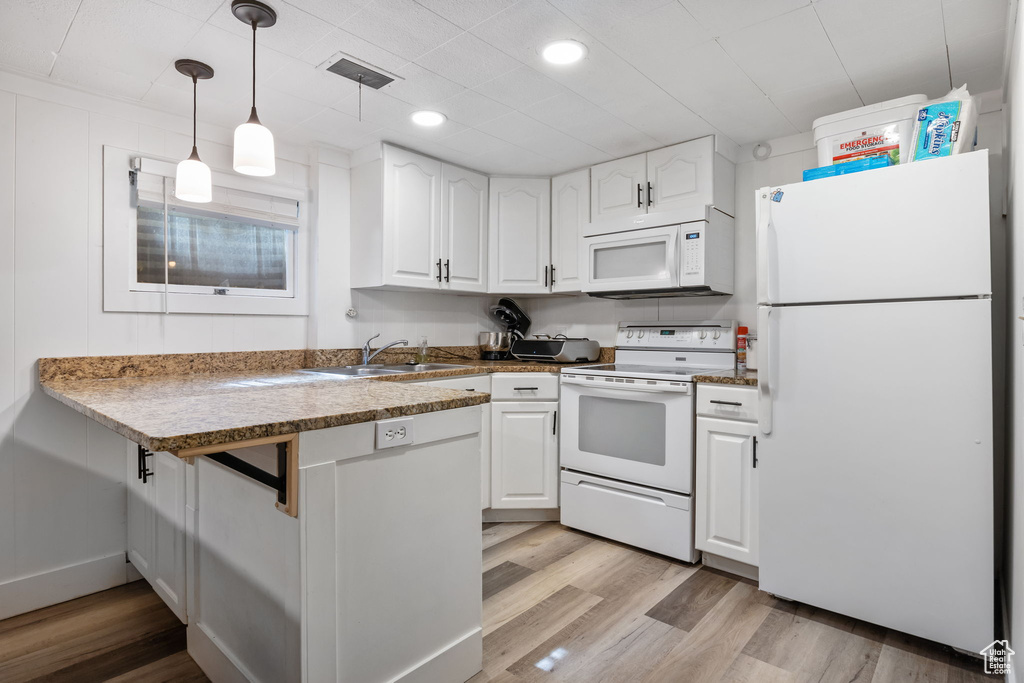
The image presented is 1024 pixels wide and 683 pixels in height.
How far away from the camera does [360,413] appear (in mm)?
1305

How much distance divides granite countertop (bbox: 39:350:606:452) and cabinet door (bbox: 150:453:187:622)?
261 mm

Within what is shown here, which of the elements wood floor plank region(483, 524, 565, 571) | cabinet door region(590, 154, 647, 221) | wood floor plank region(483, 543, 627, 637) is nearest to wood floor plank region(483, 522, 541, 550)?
wood floor plank region(483, 524, 565, 571)

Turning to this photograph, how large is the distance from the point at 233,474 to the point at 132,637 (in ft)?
3.41

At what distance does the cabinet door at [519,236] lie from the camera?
3.39 meters

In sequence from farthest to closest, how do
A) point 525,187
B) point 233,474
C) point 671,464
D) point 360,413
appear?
1. point 525,187
2. point 671,464
3. point 233,474
4. point 360,413

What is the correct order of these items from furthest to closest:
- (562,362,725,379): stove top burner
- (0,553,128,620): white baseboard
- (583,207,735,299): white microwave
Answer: (583,207,735,299): white microwave → (562,362,725,379): stove top burner → (0,553,128,620): white baseboard

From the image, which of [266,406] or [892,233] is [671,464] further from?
[266,406]

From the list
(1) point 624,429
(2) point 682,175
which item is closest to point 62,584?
(1) point 624,429

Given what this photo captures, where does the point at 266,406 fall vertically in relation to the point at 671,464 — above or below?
above

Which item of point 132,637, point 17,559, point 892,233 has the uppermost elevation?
point 892,233

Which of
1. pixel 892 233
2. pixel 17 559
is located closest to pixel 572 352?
pixel 892 233

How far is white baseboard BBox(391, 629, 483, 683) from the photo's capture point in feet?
4.81

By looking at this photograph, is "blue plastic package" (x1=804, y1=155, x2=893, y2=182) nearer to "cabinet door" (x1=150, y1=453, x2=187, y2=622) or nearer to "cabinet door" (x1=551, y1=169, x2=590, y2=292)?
"cabinet door" (x1=551, y1=169, x2=590, y2=292)

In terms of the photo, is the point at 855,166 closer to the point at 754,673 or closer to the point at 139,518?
the point at 754,673
